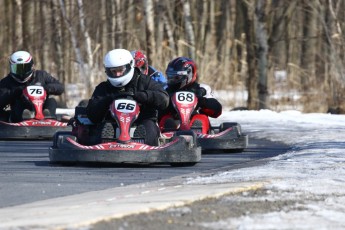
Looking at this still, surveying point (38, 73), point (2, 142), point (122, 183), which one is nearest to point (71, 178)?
point (122, 183)

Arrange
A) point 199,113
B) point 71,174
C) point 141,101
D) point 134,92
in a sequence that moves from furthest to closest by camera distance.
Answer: point 199,113, point 134,92, point 141,101, point 71,174

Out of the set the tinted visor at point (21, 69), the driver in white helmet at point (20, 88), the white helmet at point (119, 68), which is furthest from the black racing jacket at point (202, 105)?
the tinted visor at point (21, 69)

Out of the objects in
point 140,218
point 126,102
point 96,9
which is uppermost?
point 96,9

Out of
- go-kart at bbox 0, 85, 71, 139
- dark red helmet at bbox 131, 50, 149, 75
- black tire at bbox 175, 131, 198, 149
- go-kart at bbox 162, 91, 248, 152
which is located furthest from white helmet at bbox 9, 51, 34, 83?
black tire at bbox 175, 131, 198, 149

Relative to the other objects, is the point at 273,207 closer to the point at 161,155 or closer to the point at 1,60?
the point at 161,155

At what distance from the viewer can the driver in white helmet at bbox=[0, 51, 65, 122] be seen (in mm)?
19188

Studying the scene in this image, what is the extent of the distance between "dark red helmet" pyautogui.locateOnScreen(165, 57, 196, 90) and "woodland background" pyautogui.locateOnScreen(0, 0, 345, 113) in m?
9.04

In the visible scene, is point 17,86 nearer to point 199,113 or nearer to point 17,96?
point 17,96

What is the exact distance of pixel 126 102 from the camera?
1403cm

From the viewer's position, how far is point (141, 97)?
46.6ft

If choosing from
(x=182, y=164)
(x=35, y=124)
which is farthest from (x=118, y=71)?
(x=35, y=124)

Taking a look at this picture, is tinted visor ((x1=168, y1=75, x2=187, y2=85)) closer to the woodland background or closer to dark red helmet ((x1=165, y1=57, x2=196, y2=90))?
dark red helmet ((x1=165, y1=57, x2=196, y2=90))

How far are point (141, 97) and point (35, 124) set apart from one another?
512cm

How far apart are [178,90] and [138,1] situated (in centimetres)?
2314
